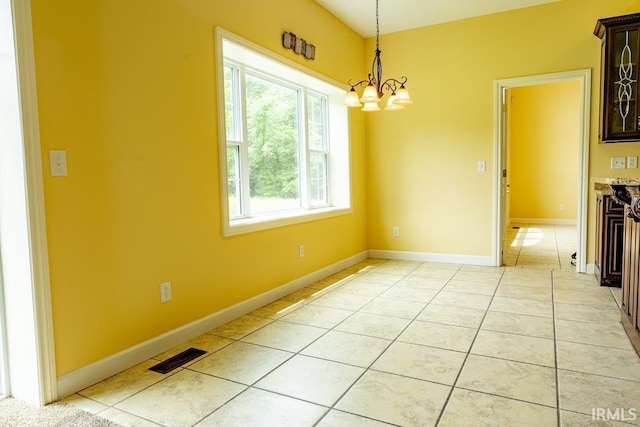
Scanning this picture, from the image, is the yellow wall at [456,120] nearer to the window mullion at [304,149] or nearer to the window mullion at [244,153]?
the window mullion at [304,149]

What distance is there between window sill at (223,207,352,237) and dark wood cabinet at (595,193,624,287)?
8.24ft

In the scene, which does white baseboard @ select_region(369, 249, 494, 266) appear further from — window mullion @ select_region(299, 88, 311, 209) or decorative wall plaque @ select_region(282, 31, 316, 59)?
decorative wall plaque @ select_region(282, 31, 316, 59)

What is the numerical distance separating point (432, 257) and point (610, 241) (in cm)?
188

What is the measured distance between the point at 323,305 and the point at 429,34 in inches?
135

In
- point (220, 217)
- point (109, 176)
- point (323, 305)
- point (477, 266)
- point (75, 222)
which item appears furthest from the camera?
point (477, 266)

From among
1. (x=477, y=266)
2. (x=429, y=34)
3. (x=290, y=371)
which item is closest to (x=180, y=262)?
(x=290, y=371)

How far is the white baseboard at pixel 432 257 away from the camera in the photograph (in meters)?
4.92

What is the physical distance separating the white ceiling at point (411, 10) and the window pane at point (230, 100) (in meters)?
1.39

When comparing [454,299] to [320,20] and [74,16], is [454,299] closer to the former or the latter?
[320,20]

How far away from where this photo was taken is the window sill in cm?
319

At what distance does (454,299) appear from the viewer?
3602mm

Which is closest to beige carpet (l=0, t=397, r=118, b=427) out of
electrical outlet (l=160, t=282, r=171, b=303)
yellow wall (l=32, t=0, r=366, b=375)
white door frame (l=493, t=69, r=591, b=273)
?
yellow wall (l=32, t=0, r=366, b=375)

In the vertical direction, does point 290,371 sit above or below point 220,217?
below

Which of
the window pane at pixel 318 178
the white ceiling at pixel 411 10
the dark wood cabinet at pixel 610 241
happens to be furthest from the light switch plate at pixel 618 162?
the window pane at pixel 318 178
